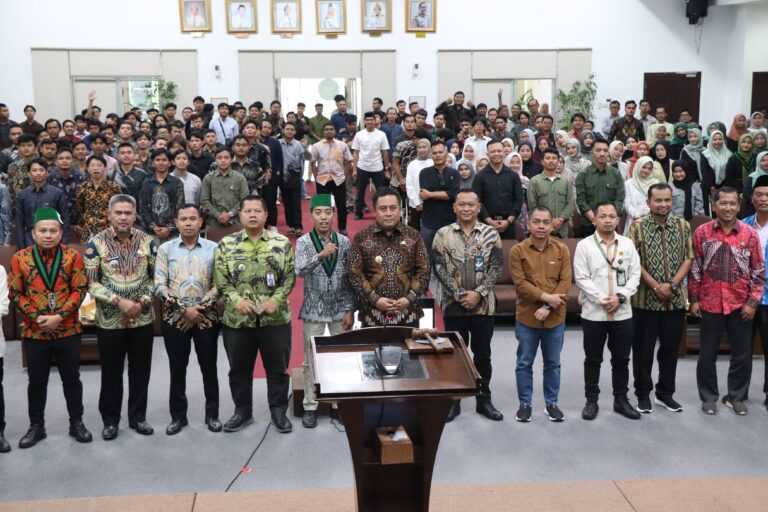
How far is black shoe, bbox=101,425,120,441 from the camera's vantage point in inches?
197

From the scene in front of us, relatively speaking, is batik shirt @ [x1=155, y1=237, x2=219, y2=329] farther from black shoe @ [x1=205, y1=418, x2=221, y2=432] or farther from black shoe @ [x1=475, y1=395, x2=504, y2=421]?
black shoe @ [x1=475, y1=395, x2=504, y2=421]

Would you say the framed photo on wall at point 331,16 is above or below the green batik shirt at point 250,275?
above

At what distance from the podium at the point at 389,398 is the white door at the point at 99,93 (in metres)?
13.7

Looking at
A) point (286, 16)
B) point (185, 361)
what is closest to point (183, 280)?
point (185, 361)

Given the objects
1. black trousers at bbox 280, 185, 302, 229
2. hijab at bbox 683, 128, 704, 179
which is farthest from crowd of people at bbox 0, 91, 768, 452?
black trousers at bbox 280, 185, 302, 229

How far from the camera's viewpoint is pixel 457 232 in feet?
17.6

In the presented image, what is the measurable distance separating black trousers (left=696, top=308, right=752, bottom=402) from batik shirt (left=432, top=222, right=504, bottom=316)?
1.47 m

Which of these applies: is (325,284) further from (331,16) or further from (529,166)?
(331,16)

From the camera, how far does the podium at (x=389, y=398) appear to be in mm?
2941

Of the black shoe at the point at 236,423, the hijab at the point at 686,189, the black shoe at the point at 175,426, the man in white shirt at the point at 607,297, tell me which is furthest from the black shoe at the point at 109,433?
the hijab at the point at 686,189

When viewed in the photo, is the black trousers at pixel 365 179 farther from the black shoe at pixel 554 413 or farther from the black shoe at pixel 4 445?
the black shoe at pixel 4 445

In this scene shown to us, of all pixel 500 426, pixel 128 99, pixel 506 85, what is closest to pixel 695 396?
pixel 500 426

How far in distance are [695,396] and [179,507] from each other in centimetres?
362

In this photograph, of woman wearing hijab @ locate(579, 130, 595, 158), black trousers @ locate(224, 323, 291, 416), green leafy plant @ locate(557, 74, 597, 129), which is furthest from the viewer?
green leafy plant @ locate(557, 74, 597, 129)
